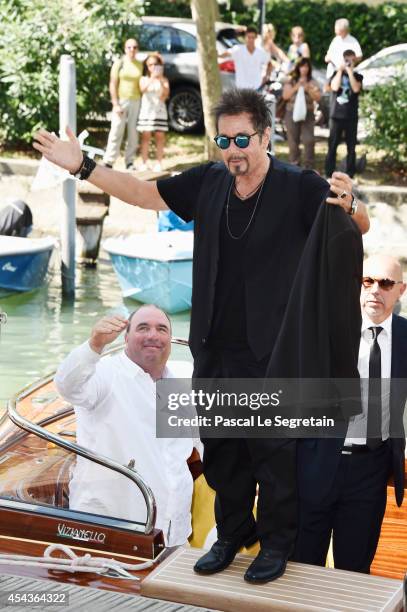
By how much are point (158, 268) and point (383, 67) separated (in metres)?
6.18

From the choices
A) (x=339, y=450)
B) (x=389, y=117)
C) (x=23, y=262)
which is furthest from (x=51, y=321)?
(x=339, y=450)

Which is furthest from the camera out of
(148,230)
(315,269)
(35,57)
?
(35,57)

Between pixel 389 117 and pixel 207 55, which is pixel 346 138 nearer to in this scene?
pixel 389 117

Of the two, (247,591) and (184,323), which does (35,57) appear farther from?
(247,591)

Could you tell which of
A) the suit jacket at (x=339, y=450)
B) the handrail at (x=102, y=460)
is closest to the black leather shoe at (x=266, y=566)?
the suit jacket at (x=339, y=450)

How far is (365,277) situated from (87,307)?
9.12m

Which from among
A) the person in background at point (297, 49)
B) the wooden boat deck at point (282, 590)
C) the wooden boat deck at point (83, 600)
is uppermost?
the person in background at point (297, 49)

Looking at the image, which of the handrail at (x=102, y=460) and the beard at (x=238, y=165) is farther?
the handrail at (x=102, y=460)

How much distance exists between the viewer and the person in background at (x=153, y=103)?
647 inches

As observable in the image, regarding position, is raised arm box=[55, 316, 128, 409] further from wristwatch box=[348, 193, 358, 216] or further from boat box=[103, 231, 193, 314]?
boat box=[103, 231, 193, 314]

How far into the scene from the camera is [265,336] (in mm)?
3826

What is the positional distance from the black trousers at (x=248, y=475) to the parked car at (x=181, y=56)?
15713 mm

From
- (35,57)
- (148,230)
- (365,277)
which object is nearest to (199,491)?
(365,277)

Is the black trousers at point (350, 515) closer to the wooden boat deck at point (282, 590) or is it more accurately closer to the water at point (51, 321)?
the wooden boat deck at point (282, 590)
